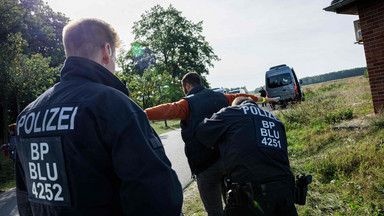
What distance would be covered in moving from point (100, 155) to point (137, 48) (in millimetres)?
38217

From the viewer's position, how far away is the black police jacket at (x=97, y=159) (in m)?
1.18

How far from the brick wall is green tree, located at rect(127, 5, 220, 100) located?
3046 cm

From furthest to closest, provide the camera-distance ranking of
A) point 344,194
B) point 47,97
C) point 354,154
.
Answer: point 354,154 < point 344,194 < point 47,97

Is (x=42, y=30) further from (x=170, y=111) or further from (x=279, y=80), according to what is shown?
(x=170, y=111)

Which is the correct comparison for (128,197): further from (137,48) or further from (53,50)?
(137,48)

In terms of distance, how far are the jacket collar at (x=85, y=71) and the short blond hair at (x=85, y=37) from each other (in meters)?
0.07

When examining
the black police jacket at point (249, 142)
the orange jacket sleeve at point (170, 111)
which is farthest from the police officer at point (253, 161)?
the orange jacket sleeve at point (170, 111)

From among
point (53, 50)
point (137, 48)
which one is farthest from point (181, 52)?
point (53, 50)

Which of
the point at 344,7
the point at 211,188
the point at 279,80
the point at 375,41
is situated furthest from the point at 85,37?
the point at 279,80

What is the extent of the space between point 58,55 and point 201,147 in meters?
22.8

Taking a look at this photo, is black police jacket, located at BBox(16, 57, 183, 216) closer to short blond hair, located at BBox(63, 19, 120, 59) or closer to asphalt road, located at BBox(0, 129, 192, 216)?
short blond hair, located at BBox(63, 19, 120, 59)

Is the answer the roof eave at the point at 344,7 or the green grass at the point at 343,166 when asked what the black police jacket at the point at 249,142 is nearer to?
the green grass at the point at 343,166

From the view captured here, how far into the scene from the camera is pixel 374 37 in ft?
20.7

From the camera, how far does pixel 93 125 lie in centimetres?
122
